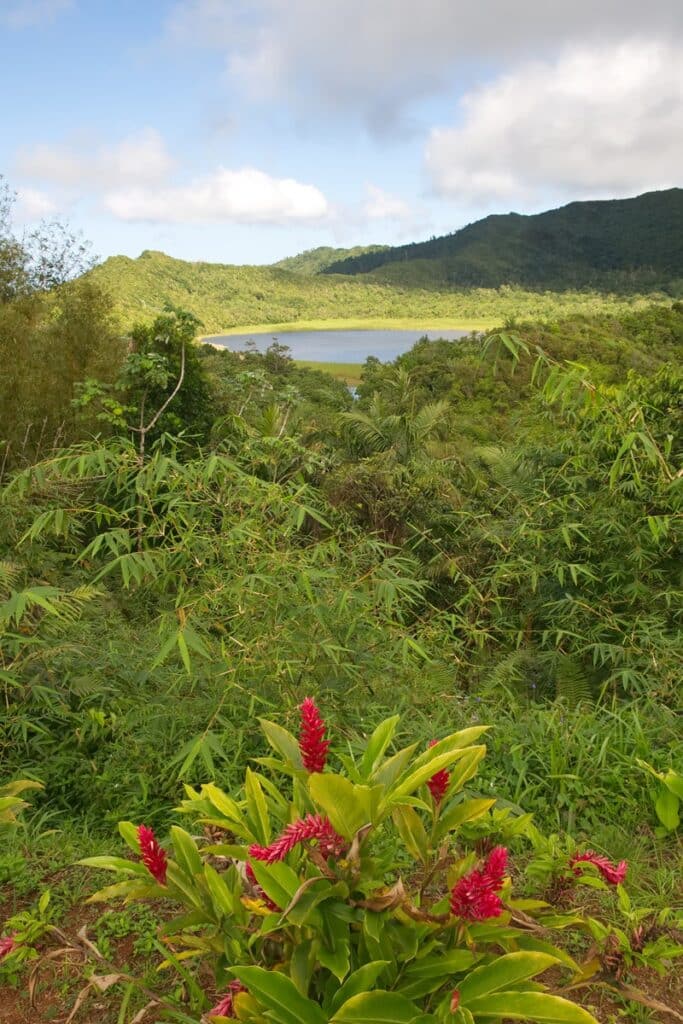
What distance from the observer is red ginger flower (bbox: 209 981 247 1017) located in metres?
1.02

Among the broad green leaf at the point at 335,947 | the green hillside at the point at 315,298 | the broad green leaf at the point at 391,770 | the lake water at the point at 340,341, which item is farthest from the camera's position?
the green hillside at the point at 315,298

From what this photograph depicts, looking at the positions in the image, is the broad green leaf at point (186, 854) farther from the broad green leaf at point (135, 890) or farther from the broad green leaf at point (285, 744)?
the broad green leaf at point (285, 744)

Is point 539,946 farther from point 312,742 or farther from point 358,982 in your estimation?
point 312,742

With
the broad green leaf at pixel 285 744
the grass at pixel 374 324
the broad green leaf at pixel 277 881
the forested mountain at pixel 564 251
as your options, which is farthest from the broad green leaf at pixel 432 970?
the forested mountain at pixel 564 251

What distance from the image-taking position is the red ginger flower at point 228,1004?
1.02 meters

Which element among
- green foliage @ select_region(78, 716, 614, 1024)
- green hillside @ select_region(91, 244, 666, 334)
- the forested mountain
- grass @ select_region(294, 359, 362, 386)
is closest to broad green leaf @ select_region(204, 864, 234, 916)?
green foliage @ select_region(78, 716, 614, 1024)

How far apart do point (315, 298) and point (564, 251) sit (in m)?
29.6

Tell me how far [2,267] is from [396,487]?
14047 millimetres

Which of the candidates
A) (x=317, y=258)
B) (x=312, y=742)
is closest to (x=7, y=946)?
(x=312, y=742)

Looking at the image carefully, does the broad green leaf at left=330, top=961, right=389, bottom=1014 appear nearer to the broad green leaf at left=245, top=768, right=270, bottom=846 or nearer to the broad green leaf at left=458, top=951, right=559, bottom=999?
the broad green leaf at left=458, top=951, right=559, bottom=999

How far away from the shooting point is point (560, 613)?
10.9 ft

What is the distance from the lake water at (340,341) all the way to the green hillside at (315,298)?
8.37 feet

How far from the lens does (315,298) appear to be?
72688mm

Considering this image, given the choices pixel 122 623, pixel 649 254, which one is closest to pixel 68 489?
pixel 122 623
